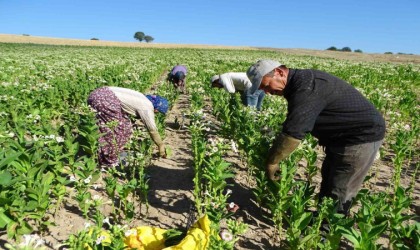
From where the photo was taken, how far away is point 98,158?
613cm

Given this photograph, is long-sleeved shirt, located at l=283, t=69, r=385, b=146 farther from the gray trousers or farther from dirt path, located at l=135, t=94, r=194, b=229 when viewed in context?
dirt path, located at l=135, t=94, r=194, b=229

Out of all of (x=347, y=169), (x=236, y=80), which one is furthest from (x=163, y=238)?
(x=236, y=80)

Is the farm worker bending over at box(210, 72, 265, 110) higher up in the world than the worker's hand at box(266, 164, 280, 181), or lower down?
higher up

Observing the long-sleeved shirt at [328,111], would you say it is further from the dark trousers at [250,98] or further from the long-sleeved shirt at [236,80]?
the long-sleeved shirt at [236,80]

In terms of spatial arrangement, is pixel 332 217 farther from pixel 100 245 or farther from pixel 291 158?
pixel 100 245

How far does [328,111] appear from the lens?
365 cm

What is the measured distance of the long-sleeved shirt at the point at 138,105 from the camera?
5.72 metres

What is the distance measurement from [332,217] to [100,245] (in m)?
2.08

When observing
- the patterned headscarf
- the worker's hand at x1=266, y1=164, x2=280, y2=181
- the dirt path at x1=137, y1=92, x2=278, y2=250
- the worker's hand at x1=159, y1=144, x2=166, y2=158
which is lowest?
the dirt path at x1=137, y1=92, x2=278, y2=250

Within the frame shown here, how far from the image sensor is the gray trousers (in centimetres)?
380

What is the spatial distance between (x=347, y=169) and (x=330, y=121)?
64 cm

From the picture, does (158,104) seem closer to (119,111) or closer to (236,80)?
(119,111)

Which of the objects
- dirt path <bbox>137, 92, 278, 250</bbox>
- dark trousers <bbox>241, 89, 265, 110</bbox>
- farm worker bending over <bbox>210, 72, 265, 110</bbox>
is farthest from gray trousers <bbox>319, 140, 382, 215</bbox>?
farm worker bending over <bbox>210, 72, 265, 110</bbox>

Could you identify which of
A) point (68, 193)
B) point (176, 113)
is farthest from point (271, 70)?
point (176, 113)
